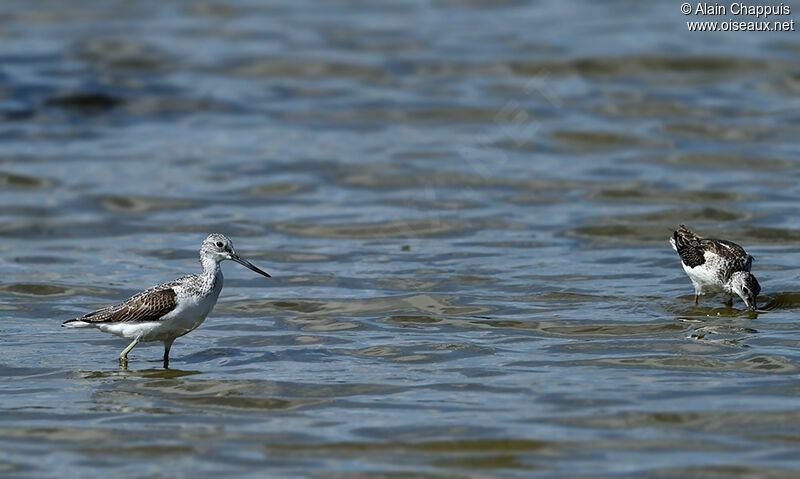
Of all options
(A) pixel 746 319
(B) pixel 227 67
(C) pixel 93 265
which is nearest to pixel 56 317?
(C) pixel 93 265

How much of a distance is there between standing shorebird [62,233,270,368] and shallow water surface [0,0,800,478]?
401 millimetres

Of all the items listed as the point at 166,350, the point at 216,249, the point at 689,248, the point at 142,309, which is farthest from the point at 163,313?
the point at 689,248

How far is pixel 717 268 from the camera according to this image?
13547 mm

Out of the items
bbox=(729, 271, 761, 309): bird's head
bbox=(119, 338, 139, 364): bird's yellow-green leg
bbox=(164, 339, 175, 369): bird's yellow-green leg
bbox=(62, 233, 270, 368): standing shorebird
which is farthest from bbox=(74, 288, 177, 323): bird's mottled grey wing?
bbox=(729, 271, 761, 309): bird's head

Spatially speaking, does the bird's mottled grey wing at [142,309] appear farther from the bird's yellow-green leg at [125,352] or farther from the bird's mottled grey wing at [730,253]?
the bird's mottled grey wing at [730,253]

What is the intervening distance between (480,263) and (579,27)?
48.6 feet

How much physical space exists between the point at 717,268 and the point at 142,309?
600cm

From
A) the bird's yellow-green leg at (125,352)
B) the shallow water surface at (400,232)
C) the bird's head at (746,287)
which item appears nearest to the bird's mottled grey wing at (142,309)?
the bird's yellow-green leg at (125,352)

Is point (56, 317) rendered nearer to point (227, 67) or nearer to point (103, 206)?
point (103, 206)

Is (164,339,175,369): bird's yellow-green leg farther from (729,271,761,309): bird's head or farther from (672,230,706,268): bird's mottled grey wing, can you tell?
(729,271,761,309): bird's head

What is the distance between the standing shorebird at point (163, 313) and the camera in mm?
11555

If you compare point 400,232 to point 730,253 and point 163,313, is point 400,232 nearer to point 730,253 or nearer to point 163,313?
point 730,253

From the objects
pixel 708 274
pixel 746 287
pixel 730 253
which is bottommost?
pixel 746 287

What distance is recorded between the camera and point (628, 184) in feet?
62.9
